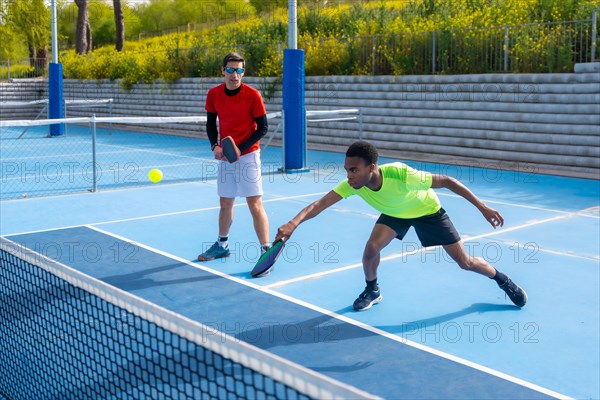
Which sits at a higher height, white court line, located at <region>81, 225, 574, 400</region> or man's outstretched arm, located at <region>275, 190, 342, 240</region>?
man's outstretched arm, located at <region>275, 190, 342, 240</region>

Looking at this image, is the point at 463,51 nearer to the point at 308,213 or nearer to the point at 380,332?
the point at 380,332

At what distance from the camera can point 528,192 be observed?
1287cm

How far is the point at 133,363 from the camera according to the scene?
13.5 feet

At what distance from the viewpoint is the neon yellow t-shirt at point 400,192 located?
576cm

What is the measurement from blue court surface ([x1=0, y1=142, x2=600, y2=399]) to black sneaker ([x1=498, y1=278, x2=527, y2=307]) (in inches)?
2.8

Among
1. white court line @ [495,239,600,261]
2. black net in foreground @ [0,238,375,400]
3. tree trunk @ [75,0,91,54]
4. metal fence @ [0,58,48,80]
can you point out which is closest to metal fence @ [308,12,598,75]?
white court line @ [495,239,600,261]

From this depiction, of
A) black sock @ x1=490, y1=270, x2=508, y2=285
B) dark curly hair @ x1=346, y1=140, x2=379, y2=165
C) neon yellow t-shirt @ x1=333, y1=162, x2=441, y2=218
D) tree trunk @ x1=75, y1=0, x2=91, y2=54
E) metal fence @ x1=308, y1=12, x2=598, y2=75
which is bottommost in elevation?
black sock @ x1=490, y1=270, x2=508, y2=285

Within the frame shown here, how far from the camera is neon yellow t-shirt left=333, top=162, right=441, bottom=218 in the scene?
5.76 metres

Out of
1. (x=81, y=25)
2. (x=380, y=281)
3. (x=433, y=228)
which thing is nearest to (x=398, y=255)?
(x=380, y=281)

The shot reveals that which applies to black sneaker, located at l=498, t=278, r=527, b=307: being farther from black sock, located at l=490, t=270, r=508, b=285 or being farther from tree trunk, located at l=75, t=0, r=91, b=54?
tree trunk, located at l=75, t=0, r=91, b=54

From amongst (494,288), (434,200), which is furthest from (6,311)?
(494,288)

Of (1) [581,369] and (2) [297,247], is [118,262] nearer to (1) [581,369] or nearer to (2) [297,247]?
(2) [297,247]

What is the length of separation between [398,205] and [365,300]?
3.26ft

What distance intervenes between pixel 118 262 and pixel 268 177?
6.77 m
